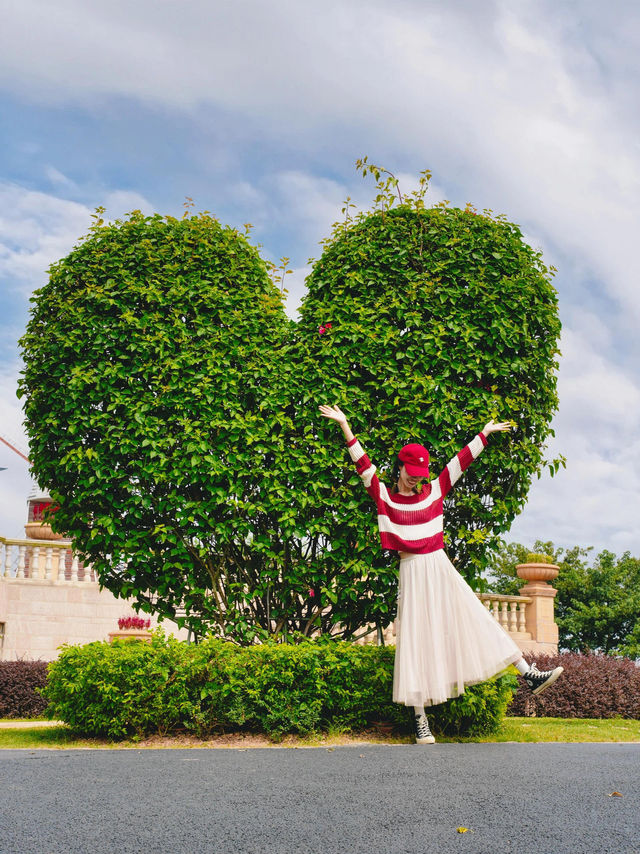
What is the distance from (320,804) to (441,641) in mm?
2923

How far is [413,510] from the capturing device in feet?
22.2

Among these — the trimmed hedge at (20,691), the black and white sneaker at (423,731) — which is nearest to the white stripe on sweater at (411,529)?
the black and white sneaker at (423,731)

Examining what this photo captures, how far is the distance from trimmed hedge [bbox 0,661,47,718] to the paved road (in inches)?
333

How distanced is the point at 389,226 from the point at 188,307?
248 centimetres

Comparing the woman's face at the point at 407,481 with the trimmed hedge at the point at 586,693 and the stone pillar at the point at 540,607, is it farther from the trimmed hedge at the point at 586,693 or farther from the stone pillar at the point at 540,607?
the stone pillar at the point at 540,607

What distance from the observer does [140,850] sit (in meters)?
3.10

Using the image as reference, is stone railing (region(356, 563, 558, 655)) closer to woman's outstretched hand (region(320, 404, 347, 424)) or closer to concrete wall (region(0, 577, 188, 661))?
concrete wall (region(0, 577, 188, 661))

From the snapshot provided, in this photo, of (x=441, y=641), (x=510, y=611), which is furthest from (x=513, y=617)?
(x=441, y=641)

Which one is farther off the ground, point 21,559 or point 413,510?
point 413,510

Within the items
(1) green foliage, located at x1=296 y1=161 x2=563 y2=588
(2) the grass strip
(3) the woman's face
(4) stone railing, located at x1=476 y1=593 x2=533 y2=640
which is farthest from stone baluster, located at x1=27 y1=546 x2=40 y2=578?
(3) the woman's face

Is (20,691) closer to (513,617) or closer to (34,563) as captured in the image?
(34,563)

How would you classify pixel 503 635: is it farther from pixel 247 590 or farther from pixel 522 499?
pixel 247 590

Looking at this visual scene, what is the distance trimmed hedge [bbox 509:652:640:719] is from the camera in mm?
12258

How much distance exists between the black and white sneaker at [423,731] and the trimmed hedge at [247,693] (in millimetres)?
413
